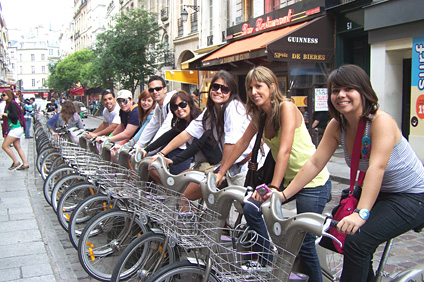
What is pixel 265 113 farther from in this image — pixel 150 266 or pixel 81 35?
pixel 81 35

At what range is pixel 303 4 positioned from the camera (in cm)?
1360

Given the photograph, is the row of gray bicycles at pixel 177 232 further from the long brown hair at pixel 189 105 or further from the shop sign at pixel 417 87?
the shop sign at pixel 417 87

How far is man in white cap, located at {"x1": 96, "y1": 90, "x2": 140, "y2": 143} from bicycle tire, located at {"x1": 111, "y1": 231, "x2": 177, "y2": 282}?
2724mm

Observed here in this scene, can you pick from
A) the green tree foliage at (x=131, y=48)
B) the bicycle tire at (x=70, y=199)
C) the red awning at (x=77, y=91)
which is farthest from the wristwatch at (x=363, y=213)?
the red awning at (x=77, y=91)

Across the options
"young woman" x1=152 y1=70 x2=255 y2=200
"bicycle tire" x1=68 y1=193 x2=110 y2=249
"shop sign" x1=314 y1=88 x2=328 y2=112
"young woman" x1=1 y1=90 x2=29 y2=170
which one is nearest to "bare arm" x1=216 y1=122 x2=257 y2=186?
"young woman" x1=152 y1=70 x2=255 y2=200

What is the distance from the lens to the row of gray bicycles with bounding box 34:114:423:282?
237cm

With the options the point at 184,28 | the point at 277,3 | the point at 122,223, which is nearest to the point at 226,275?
the point at 122,223

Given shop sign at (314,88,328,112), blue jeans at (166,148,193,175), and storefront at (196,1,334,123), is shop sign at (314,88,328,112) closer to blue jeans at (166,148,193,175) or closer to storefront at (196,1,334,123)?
storefront at (196,1,334,123)

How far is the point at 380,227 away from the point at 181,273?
3.74 feet

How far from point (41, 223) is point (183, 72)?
1535cm

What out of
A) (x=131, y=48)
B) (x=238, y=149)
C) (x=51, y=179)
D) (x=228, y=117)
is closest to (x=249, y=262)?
(x=238, y=149)

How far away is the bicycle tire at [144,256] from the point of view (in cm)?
314

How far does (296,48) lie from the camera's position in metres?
12.6

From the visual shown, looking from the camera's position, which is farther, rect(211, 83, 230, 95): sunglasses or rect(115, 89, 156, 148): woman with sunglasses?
rect(115, 89, 156, 148): woman with sunglasses
